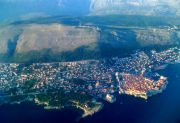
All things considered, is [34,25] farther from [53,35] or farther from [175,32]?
[175,32]

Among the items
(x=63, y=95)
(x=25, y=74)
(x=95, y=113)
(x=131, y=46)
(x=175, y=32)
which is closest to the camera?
(x=95, y=113)

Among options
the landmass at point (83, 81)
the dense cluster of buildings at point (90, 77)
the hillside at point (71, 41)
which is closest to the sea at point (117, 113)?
the landmass at point (83, 81)

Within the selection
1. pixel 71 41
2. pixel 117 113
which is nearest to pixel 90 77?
pixel 117 113

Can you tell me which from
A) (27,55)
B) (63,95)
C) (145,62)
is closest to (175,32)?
(145,62)

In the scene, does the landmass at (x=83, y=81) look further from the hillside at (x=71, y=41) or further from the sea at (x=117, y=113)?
the hillside at (x=71, y=41)

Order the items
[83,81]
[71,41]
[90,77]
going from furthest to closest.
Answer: [71,41] → [90,77] → [83,81]

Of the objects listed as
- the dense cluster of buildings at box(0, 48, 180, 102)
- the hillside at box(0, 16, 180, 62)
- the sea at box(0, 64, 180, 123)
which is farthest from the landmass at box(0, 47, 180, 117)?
the hillside at box(0, 16, 180, 62)

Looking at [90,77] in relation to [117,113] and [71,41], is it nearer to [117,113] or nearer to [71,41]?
[117,113]

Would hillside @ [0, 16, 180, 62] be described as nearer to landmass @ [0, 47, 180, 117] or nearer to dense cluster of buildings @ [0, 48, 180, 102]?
dense cluster of buildings @ [0, 48, 180, 102]

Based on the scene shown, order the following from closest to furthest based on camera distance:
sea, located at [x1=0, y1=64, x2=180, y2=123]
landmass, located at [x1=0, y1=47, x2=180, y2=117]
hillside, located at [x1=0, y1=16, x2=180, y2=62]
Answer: sea, located at [x1=0, y1=64, x2=180, y2=123], landmass, located at [x1=0, y1=47, x2=180, y2=117], hillside, located at [x1=0, y1=16, x2=180, y2=62]
